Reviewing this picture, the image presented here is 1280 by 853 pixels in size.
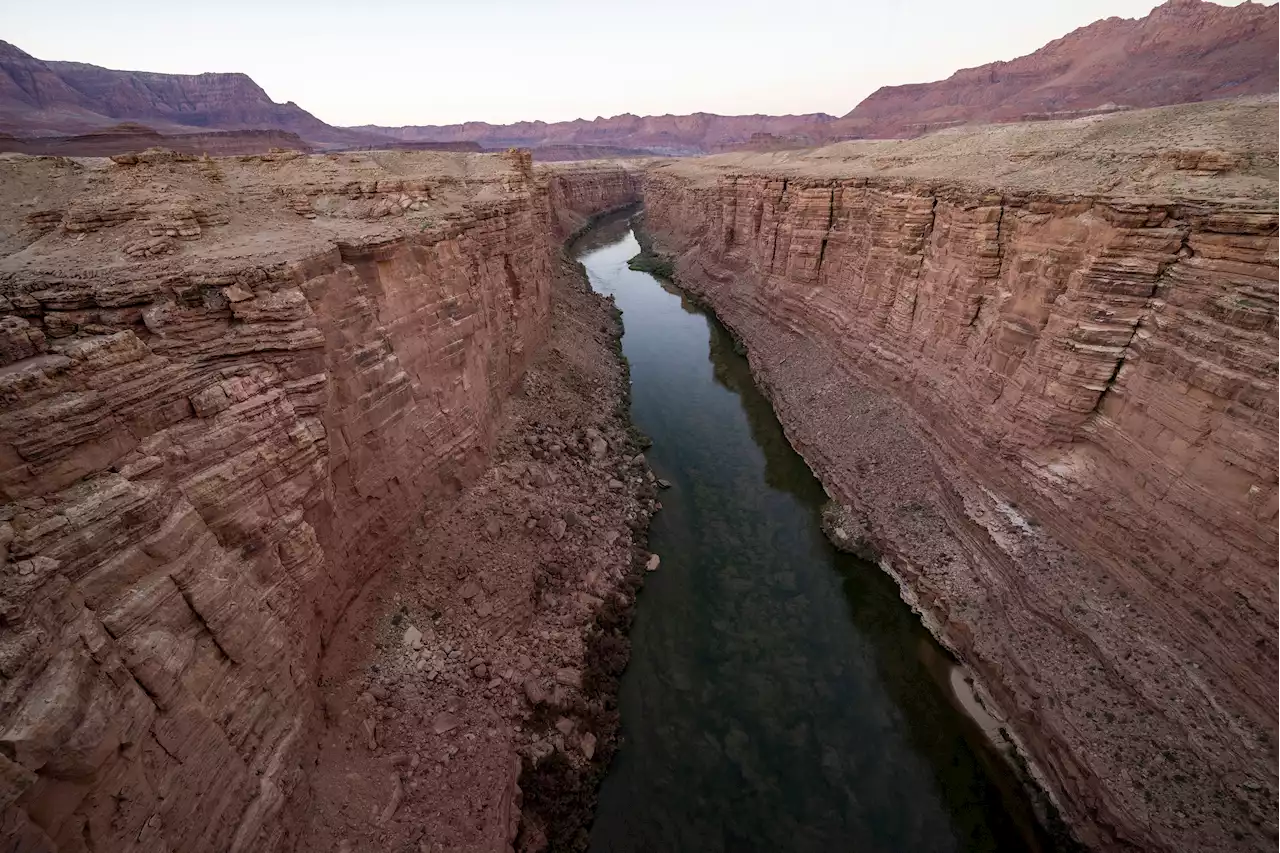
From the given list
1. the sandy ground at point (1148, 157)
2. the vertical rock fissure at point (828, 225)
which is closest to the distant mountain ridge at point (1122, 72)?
the sandy ground at point (1148, 157)

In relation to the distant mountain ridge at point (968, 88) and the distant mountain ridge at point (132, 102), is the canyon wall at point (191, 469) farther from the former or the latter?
the distant mountain ridge at point (132, 102)

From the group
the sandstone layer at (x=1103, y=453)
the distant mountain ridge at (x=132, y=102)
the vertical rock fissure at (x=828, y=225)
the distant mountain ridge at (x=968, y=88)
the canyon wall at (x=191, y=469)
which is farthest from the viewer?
the distant mountain ridge at (x=132, y=102)

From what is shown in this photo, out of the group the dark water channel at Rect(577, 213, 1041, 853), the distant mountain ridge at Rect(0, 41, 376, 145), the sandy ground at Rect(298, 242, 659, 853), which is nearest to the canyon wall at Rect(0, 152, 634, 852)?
the sandy ground at Rect(298, 242, 659, 853)

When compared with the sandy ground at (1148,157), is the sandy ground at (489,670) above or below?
below

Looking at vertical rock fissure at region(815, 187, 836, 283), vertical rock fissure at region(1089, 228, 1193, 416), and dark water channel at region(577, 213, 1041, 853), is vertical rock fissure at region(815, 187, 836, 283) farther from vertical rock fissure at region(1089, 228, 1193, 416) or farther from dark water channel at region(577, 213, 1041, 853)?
vertical rock fissure at region(1089, 228, 1193, 416)

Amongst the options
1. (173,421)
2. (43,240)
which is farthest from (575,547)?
(43,240)
